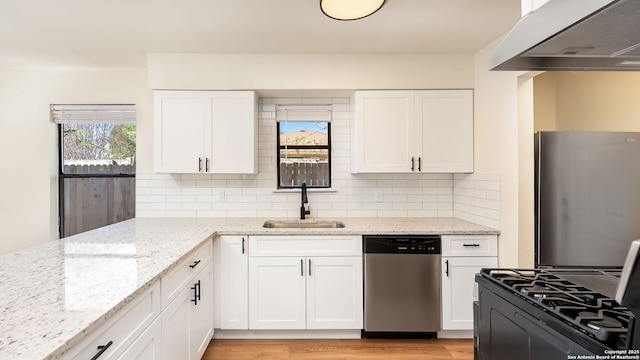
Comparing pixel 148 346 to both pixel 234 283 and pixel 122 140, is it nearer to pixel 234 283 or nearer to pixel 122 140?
pixel 234 283

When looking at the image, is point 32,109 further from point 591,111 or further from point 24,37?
point 591,111

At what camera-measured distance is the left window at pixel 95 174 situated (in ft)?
10.6

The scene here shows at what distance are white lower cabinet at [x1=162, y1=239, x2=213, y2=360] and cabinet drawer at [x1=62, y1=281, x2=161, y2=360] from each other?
160 mm

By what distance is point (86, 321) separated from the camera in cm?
94

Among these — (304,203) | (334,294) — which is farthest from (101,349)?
(304,203)

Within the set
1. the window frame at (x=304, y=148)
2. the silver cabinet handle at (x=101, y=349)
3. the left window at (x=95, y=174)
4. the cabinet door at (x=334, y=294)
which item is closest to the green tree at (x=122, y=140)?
the left window at (x=95, y=174)

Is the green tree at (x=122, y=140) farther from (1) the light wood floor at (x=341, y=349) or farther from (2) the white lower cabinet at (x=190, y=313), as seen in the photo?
(1) the light wood floor at (x=341, y=349)

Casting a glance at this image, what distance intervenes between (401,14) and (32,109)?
3.50 m

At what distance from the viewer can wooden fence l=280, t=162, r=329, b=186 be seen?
3236 mm

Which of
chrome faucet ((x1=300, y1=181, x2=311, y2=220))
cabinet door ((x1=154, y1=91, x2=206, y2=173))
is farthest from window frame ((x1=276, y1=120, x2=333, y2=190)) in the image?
cabinet door ((x1=154, y1=91, x2=206, y2=173))

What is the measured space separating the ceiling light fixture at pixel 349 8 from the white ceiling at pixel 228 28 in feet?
0.51

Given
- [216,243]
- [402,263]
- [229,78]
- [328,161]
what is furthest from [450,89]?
[216,243]

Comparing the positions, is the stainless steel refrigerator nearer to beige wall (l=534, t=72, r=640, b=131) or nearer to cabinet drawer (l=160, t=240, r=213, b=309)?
beige wall (l=534, t=72, r=640, b=131)

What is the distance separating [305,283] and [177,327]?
1.02 meters
